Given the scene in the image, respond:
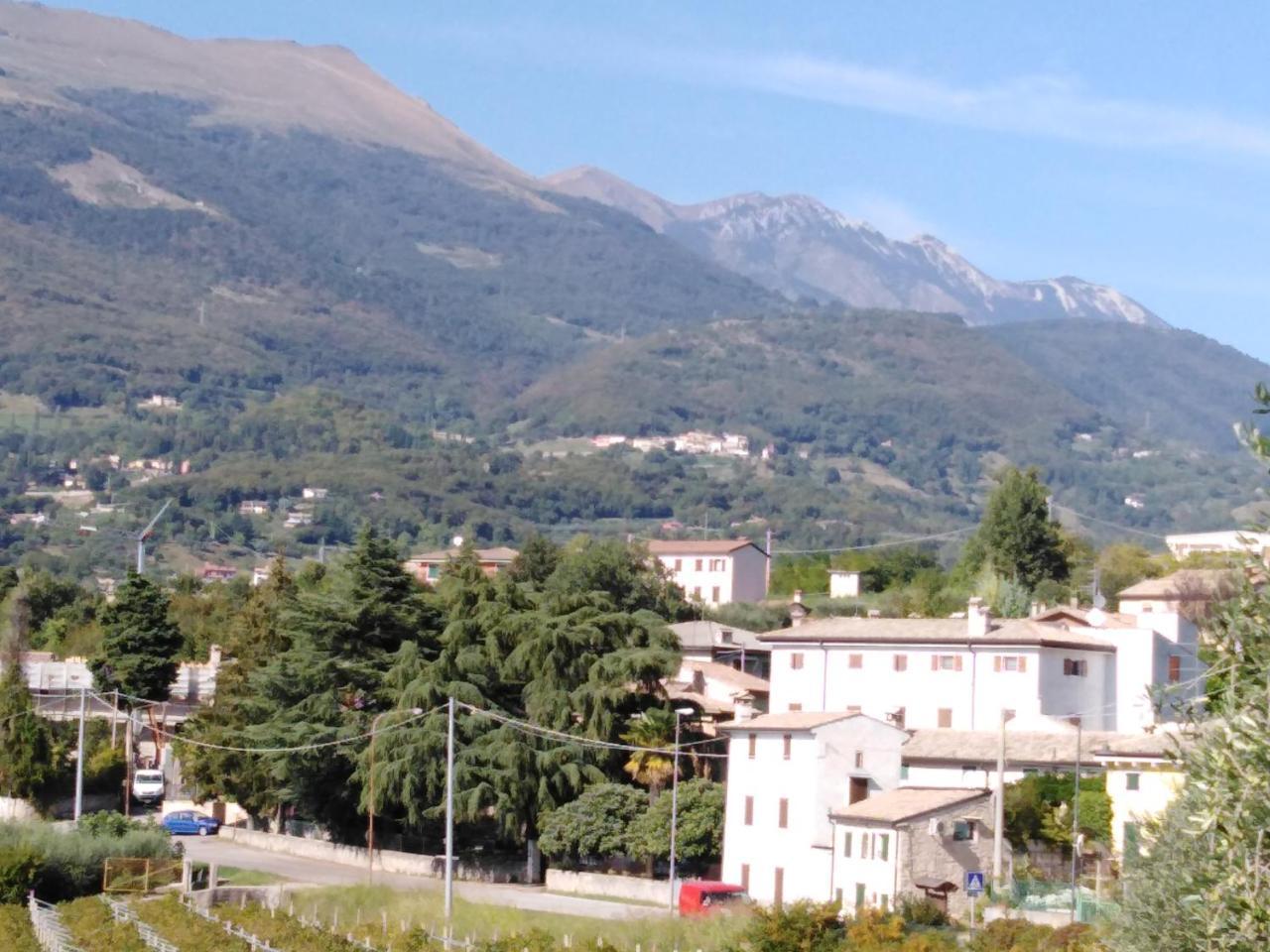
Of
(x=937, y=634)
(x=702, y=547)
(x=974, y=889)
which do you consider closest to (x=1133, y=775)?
(x=974, y=889)

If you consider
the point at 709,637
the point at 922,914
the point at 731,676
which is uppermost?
the point at 709,637

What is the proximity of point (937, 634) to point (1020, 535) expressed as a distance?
40195 mm

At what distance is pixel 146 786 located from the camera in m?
82.0

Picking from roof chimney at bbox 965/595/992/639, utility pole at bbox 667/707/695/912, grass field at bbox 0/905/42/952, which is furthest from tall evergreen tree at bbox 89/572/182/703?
roof chimney at bbox 965/595/992/639

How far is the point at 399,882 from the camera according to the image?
2443 inches

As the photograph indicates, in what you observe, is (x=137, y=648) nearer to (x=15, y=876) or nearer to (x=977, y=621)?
(x=15, y=876)

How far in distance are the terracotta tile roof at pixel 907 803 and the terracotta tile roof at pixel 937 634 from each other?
1355 centimetres

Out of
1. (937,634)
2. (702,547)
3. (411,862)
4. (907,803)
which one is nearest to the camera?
(907,803)

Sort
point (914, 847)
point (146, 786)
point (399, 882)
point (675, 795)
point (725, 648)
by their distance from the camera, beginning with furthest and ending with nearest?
point (725, 648) < point (146, 786) < point (399, 882) < point (675, 795) < point (914, 847)

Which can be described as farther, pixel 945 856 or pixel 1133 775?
pixel 1133 775

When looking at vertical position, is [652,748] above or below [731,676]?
below

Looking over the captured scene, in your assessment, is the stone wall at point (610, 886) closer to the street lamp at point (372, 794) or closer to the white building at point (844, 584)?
the street lamp at point (372, 794)

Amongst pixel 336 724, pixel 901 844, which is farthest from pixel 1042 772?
pixel 336 724

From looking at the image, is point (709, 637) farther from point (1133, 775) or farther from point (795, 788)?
point (1133, 775)
